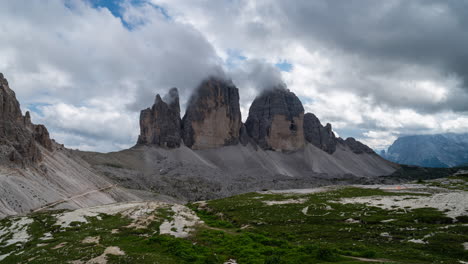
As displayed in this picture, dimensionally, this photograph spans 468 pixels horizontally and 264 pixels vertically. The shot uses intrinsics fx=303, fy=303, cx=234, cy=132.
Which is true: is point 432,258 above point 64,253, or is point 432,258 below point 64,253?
above

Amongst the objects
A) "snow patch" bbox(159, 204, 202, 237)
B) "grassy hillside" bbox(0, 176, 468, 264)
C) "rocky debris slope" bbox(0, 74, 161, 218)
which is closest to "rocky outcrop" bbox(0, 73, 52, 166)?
"rocky debris slope" bbox(0, 74, 161, 218)

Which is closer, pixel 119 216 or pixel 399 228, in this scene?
→ pixel 399 228

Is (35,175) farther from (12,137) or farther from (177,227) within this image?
(177,227)

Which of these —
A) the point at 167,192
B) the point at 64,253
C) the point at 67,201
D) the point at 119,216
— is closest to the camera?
the point at 64,253

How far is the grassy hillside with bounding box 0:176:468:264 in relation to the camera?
825 inches

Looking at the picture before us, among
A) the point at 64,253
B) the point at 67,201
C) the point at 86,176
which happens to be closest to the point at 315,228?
the point at 64,253

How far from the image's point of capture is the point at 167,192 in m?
142

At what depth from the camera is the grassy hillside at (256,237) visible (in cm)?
2095

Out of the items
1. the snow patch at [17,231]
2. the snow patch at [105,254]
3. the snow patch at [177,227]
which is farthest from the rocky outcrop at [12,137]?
the snow patch at [105,254]

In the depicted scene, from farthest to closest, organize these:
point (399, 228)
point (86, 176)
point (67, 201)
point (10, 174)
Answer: point (86, 176) < point (67, 201) < point (10, 174) < point (399, 228)

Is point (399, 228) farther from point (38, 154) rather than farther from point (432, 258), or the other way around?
point (38, 154)

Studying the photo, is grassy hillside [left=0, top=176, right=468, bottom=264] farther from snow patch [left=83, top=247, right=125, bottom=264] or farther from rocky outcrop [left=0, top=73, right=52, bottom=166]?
rocky outcrop [left=0, top=73, right=52, bottom=166]

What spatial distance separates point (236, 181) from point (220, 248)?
162m

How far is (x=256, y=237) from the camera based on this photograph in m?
27.8
